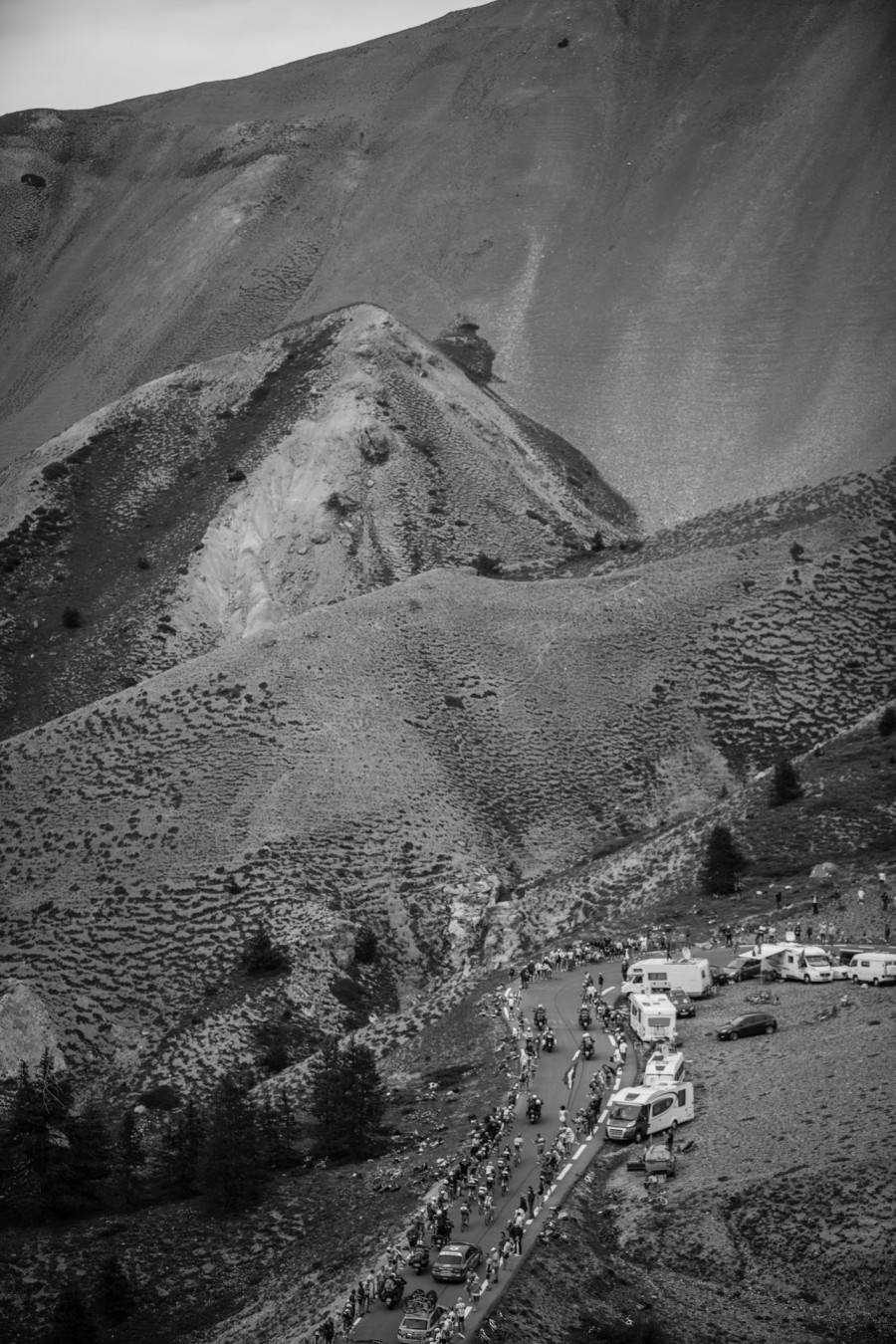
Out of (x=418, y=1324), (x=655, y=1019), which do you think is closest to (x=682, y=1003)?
(x=655, y=1019)

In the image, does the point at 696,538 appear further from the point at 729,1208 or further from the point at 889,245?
the point at 729,1208

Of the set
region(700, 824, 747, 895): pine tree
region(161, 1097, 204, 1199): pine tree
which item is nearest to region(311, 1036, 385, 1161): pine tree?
region(161, 1097, 204, 1199): pine tree

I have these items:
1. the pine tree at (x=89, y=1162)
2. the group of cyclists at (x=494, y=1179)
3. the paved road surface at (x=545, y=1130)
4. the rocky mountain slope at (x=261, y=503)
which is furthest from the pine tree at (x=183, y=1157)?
the rocky mountain slope at (x=261, y=503)

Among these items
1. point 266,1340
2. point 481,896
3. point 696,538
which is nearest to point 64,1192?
point 266,1340

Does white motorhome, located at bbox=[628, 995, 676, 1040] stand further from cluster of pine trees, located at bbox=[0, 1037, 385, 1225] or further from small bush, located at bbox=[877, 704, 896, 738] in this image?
small bush, located at bbox=[877, 704, 896, 738]

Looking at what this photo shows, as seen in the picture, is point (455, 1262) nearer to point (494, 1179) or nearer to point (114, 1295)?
point (494, 1179)
